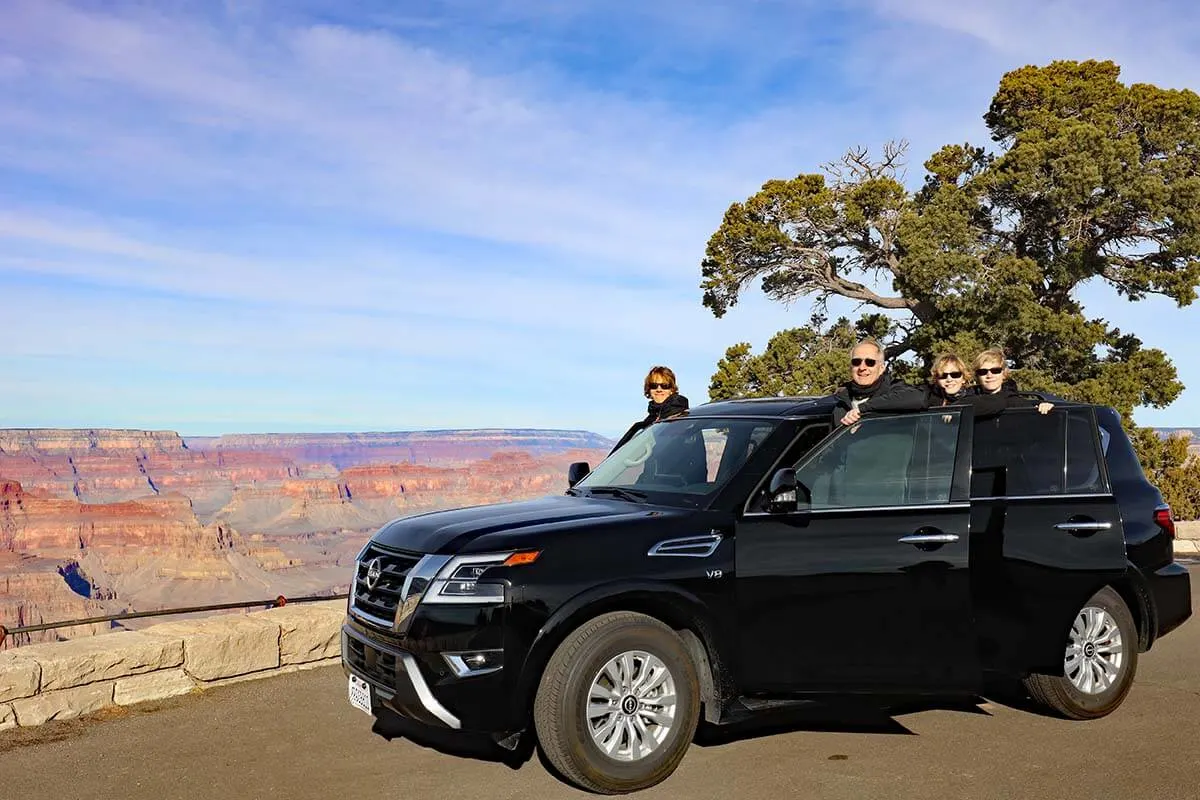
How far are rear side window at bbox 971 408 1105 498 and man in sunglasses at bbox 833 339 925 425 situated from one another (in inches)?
20.9

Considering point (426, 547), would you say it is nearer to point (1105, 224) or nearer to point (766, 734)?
point (766, 734)

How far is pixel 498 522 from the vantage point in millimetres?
5203

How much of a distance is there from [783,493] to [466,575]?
1.54 metres

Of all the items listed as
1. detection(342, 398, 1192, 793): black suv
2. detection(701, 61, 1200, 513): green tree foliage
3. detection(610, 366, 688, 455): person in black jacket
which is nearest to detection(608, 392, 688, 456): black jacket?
detection(610, 366, 688, 455): person in black jacket

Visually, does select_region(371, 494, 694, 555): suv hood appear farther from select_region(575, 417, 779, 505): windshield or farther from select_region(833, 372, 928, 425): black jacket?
select_region(833, 372, 928, 425): black jacket

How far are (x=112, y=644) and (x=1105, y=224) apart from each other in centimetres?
2686

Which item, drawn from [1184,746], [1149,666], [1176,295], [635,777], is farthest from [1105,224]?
[635,777]

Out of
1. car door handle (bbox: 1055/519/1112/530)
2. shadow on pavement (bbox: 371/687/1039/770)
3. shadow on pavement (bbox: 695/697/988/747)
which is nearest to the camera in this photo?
shadow on pavement (bbox: 371/687/1039/770)

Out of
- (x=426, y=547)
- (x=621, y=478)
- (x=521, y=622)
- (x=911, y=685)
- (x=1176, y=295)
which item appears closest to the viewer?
(x=521, y=622)

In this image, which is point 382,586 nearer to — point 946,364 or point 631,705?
point 631,705

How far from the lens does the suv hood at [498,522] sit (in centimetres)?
495

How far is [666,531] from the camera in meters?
5.03

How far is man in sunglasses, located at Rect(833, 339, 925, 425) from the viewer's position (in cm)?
573

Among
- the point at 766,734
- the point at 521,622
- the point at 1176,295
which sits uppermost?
the point at 1176,295
